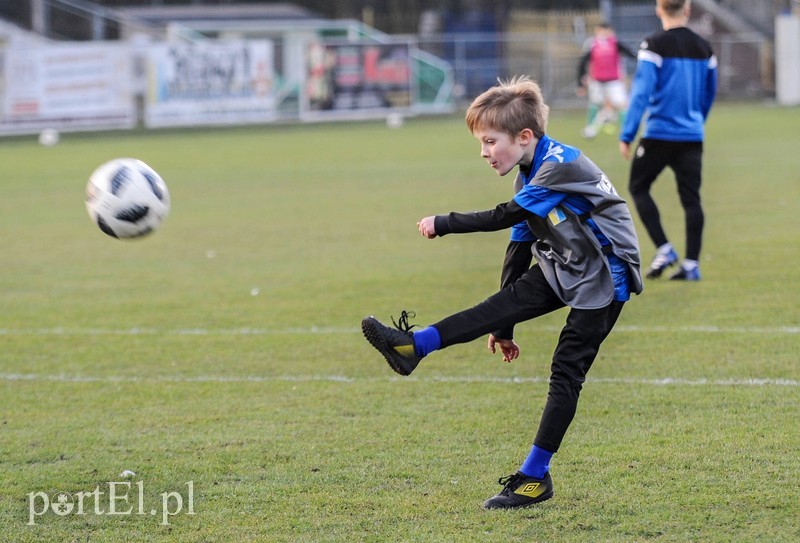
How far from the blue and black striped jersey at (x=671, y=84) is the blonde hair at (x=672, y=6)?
17 centimetres

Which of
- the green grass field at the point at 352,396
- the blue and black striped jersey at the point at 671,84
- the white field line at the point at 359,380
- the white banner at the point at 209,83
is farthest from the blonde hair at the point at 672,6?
the white banner at the point at 209,83

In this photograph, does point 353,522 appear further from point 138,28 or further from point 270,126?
point 138,28

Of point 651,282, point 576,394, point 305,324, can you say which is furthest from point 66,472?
point 651,282

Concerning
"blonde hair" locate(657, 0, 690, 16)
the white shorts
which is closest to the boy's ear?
"blonde hair" locate(657, 0, 690, 16)

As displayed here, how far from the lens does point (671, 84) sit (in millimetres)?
9570

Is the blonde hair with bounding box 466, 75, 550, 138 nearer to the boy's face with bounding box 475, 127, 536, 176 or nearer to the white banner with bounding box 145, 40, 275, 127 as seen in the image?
the boy's face with bounding box 475, 127, 536, 176

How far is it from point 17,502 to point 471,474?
1.95m

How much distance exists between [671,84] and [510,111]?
5453 millimetres

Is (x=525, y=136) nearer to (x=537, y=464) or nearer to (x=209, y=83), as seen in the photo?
(x=537, y=464)

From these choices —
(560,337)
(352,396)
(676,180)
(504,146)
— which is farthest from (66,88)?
(560,337)

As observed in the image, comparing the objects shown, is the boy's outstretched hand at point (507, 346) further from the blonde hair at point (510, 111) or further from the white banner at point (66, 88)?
the white banner at point (66, 88)

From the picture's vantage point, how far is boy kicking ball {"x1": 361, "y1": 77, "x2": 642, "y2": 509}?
450cm

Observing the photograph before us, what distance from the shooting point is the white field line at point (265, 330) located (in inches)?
305

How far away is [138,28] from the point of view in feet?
135
